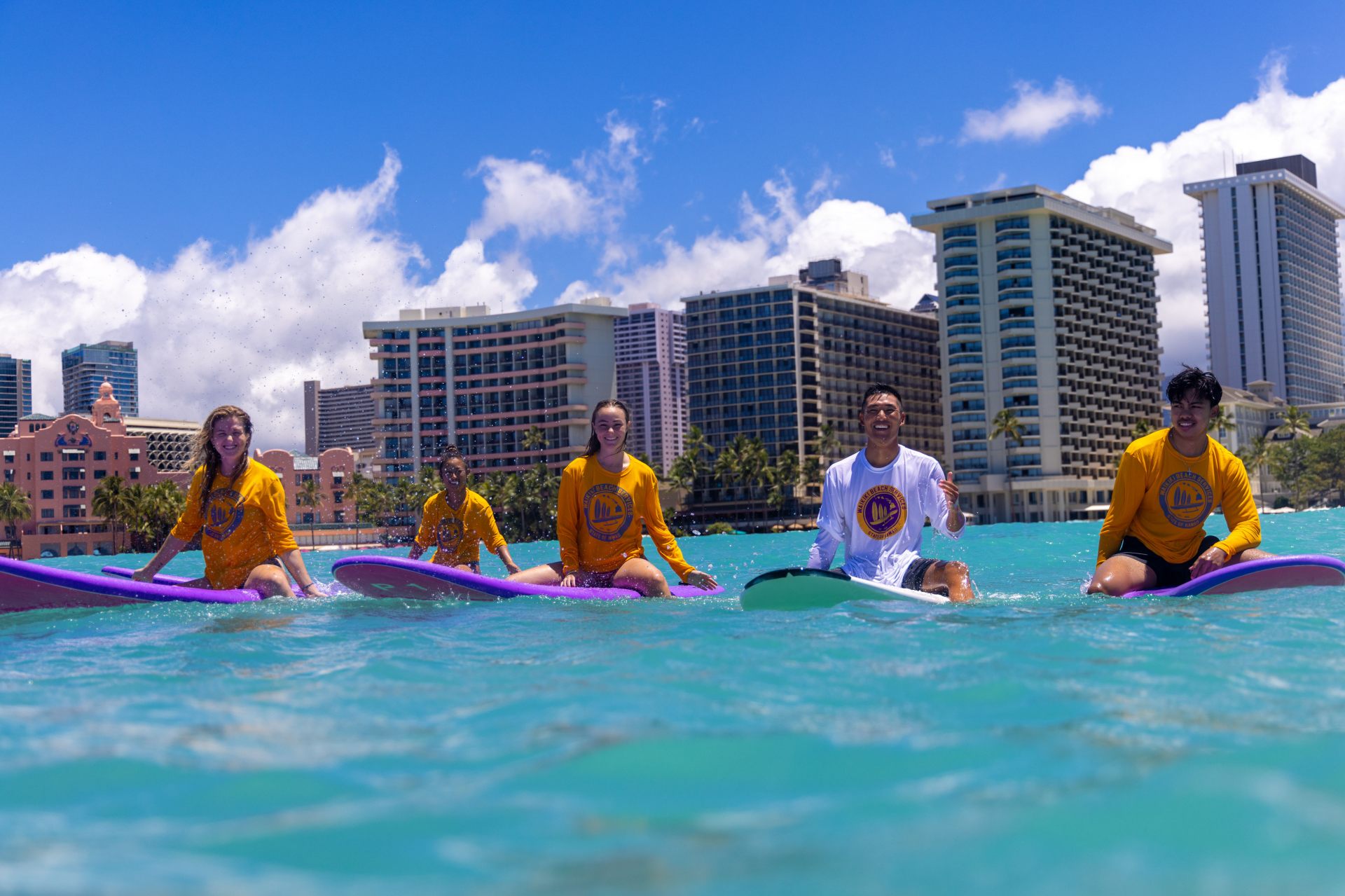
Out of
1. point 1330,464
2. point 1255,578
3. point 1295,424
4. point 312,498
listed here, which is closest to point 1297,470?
point 1330,464

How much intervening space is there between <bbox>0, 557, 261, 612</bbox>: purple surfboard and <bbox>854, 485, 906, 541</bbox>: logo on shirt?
4317 mm

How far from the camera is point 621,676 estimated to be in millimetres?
4660

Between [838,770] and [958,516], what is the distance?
4785 millimetres

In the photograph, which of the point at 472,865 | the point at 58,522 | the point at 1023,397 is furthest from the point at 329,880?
the point at 58,522

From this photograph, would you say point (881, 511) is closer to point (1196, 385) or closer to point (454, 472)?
point (1196, 385)

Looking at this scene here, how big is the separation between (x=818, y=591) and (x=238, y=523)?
4.35 m

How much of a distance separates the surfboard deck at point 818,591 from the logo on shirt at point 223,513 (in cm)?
387

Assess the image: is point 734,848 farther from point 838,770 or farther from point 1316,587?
point 1316,587

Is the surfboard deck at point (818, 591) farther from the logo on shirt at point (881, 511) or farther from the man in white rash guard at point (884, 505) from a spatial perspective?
the logo on shirt at point (881, 511)

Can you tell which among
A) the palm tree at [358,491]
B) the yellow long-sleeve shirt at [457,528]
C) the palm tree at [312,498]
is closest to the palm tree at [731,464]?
the palm tree at [358,491]

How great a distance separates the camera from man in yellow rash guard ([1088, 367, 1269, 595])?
7.86m

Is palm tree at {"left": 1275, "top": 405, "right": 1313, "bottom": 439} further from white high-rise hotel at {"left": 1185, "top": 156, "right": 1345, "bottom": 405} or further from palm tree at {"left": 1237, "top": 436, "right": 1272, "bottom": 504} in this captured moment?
white high-rise hotel at {"left": 1185, "top": 156, "right": 1345, "bottom": 405}

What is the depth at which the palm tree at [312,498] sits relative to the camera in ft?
345

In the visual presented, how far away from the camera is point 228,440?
862 centimetres
